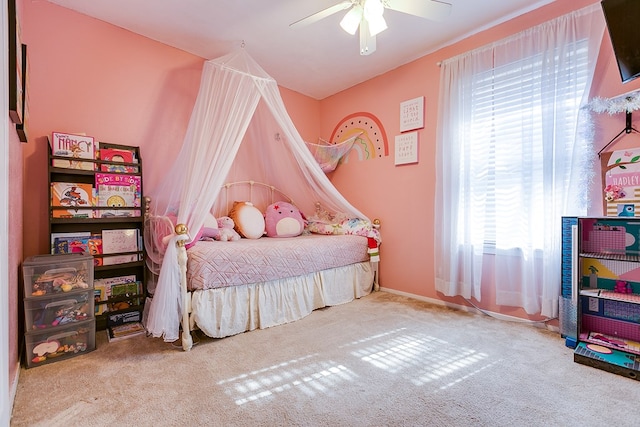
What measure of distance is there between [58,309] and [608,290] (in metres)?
3.71

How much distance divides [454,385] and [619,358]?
107cm

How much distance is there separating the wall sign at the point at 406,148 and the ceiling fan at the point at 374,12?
1.32 meters

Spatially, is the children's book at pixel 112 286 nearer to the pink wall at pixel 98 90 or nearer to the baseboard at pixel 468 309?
the pink wall at pixel 98 90

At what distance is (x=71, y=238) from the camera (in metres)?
2.32

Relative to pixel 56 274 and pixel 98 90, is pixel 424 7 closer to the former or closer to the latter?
pixel 98 90

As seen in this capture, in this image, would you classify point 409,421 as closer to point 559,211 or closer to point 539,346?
point 539,346

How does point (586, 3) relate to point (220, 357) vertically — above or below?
above

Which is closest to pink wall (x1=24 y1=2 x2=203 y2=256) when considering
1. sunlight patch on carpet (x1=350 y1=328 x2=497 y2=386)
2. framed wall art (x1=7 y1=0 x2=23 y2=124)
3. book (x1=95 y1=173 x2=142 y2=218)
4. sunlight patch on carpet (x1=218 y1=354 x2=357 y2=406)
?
book (x1=95 y1=173 x2=142 y2=218)

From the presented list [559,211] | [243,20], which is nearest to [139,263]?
[243,20]

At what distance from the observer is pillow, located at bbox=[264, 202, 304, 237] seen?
3.38 metres

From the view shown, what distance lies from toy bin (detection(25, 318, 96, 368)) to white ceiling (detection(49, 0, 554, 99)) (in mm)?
2429

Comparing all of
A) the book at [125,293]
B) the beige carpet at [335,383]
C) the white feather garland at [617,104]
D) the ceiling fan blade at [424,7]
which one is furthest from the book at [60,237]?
the white feather garland at [617,104]

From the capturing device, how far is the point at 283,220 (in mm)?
3420

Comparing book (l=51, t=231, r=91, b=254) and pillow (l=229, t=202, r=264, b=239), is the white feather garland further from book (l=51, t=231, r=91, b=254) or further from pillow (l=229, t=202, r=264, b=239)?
book (l=51, t=231, r=91, b=254)
